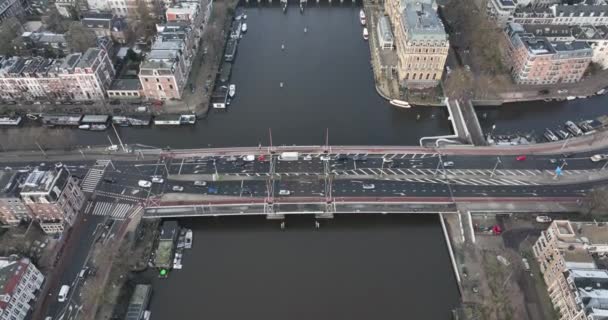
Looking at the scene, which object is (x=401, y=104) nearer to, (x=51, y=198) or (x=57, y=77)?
(x=51, y=198)

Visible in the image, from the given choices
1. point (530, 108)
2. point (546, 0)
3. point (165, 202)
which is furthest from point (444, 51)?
point (165, 202)

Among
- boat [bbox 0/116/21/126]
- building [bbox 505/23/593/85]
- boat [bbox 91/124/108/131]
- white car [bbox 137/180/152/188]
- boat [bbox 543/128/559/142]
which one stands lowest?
white car [bbox 137/180/152/188]

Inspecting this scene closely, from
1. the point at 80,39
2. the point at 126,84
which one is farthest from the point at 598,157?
the point at 80,39

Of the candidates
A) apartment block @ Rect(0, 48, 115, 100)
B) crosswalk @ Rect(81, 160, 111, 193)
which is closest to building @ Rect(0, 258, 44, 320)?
crosswalk @ Rect(81, 160, 111, 193)

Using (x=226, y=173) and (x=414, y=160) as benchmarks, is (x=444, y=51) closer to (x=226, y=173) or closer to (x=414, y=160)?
(x=414, y=160)

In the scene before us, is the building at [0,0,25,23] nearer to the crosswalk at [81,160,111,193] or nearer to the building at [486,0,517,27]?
the crosswalk at [81,160,111,193]

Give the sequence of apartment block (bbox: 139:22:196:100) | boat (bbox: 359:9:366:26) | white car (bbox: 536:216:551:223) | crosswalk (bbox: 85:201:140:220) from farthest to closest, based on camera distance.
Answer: boat (bbox: 359:9:366:26) < apartment block (bbox: 139:22:196:100) < crosswalk (bbox: 85:201:140:220) < white car (bbox: 536:216:551:223)

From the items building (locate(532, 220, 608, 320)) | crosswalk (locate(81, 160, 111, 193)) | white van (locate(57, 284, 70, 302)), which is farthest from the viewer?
crosswalk (locate(81, 160, 111, 193))
